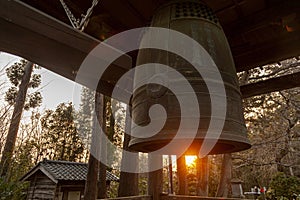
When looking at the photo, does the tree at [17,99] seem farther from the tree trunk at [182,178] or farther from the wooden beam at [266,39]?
the wooden beam at [266,39]

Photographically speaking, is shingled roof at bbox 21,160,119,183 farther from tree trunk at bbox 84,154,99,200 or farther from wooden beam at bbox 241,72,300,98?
wooden beam at bbox 241,72,300,98

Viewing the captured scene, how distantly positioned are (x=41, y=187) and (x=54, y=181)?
107 cm

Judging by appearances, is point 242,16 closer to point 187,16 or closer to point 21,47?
point 187,16

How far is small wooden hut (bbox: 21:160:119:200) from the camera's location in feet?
27.1

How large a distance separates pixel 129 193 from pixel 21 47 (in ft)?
13.0

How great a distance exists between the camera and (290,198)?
6.15 meters

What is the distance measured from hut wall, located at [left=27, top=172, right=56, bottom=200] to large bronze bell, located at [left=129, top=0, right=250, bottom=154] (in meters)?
8.85

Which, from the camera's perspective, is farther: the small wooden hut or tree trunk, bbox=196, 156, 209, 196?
the small wooden hut

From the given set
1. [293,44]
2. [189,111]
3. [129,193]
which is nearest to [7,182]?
[129,193]

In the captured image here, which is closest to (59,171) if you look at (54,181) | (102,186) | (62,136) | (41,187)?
(54,181)

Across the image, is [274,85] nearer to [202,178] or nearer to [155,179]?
[155,179]

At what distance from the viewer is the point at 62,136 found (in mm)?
14445

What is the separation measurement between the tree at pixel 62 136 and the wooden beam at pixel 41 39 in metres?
13.9

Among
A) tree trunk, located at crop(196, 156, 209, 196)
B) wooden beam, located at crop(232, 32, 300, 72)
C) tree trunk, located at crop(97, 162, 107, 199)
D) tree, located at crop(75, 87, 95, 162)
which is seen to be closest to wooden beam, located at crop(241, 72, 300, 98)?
wooden beam, located at crop(232, 32, 300, 72)
